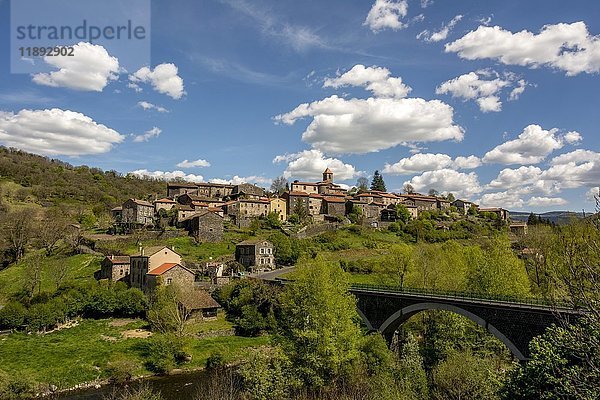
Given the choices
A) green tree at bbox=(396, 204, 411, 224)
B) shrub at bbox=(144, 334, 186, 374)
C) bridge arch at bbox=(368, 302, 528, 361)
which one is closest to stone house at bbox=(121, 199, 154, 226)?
shrub at bbox=(144, 334, 186, 374)

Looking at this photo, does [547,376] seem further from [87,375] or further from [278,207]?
[278,207]

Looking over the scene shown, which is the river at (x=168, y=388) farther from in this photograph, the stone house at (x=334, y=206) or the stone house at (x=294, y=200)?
the stone house at (x=334, y=206)

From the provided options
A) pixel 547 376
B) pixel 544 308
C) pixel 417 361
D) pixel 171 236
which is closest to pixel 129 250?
pixel 171 236

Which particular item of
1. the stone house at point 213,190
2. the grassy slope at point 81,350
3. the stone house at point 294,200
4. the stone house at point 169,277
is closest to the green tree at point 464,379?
the grassy slope at point 81,350

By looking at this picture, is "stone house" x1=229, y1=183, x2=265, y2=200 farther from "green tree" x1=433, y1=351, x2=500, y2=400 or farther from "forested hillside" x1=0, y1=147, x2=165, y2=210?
"green tree" x1=433, y1=351, x2=500, y2=400

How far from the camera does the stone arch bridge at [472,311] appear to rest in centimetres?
2606

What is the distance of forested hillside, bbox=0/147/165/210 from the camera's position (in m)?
106

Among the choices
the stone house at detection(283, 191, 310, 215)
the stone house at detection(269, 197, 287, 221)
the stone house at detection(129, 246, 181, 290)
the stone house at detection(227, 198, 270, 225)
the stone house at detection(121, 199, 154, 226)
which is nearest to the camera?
the stone house at detection(129, 246, 181, 290)

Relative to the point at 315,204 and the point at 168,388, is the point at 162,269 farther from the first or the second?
the point at 315,204

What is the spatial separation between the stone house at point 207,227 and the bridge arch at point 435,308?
1662 inches

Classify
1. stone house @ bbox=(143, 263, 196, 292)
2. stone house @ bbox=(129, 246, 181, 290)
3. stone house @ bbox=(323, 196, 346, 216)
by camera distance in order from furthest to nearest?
1. stone house @ bbox=(323, 196, 346, 216)
2. stone house @ bbox=(129, 246, 181, 290)
3. stone house @ bbox=(143, 263, 196, 292)

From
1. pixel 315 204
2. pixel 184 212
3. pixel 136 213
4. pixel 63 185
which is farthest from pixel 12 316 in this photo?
pixel 63 185

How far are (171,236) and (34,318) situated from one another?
34237 mm

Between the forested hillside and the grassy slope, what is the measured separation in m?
63.7
